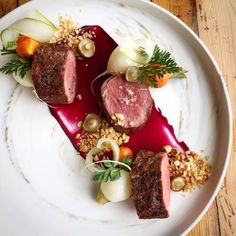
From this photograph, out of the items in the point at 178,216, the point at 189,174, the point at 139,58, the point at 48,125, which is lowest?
the point at 178,216

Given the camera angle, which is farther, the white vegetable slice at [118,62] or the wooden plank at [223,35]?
the wooden plank at [223,35]

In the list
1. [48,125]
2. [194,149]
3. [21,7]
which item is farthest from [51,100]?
[194,149]

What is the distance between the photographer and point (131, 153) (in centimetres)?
210

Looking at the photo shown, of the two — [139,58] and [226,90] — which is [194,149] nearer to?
[226,90]

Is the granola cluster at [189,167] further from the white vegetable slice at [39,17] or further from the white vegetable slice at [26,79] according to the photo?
the white vegetable slice at [39,17]

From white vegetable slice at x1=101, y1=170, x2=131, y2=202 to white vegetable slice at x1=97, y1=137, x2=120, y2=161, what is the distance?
0.08 m

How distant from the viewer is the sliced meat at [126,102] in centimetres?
210

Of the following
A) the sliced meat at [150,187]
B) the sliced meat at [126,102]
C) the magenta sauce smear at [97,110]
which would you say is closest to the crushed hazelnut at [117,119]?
the sliced meat at [126,102]

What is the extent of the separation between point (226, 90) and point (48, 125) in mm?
845

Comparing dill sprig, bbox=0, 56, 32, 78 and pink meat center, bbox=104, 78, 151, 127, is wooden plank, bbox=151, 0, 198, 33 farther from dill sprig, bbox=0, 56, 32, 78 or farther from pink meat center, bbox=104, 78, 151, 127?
dill sprig, bbox=0, 56, 32, 78

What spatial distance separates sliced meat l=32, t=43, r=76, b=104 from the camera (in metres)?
2.05

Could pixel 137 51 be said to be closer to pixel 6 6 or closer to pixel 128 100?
pixel 128 100

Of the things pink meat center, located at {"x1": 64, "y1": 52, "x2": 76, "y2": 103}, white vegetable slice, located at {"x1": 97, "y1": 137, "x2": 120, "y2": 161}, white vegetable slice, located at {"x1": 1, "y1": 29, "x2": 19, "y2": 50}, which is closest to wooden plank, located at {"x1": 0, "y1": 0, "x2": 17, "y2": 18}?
white vegetable slice, located at {"x1": 1, "y1": 29, "x2": 19, "y2": 50}

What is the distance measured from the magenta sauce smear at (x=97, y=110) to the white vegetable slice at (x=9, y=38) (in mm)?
317
